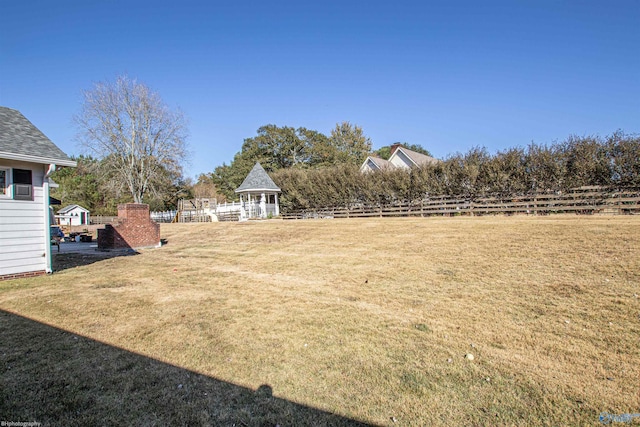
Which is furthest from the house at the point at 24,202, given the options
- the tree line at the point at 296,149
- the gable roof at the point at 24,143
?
the tree line at the point at 296,149

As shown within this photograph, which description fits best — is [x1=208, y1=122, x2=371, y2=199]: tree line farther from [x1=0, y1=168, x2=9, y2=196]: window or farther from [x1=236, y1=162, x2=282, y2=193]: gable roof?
[x1=0, y1=168, x2=9, y2=196]: window

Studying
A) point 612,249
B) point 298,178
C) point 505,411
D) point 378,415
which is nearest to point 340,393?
point 378,415

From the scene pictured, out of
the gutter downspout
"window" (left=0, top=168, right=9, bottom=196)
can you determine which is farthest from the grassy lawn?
"window" (left=0, top=168, right=9, bottom=196)

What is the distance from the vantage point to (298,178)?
27984 mm

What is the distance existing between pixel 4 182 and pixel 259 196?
2188cm

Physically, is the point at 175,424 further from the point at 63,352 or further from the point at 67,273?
the point at 67,273

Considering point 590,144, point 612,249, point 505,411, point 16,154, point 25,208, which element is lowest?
point 505,411

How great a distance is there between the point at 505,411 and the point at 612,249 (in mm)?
6665

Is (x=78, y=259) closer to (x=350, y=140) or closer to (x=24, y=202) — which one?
(x=24, y=202)

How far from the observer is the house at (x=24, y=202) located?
25.9 feet

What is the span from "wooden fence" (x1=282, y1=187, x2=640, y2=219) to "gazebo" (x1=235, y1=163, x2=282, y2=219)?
8710mm

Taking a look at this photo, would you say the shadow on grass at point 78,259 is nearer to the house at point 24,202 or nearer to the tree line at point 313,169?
the house at point 24,202

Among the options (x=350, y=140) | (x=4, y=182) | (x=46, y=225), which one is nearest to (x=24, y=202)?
(x=4, y=182)

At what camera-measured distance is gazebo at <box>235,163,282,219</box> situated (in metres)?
28.5
